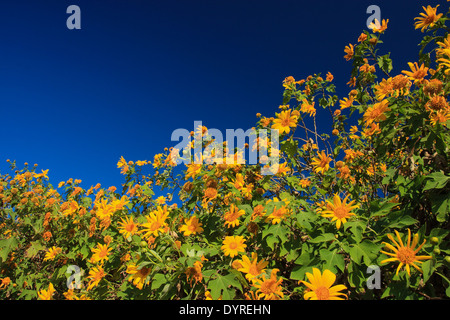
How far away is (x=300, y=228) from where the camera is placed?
73.6 inches

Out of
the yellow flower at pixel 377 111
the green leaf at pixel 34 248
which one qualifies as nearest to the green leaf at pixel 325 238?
the yellow flower at pixel 377 111

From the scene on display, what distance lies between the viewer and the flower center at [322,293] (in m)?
1.41

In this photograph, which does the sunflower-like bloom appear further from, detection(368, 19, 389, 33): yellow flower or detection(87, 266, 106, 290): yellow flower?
detection(87, 266, 106, 290): yellow flower

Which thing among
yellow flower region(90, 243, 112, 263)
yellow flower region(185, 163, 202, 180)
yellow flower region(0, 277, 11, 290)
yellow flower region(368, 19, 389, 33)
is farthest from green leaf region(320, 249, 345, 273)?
yellow flower region(0, 277, 11, 290)

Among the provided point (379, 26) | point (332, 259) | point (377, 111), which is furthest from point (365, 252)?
point (379, 26)

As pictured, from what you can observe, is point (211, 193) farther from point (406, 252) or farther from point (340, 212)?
point (406, 252)

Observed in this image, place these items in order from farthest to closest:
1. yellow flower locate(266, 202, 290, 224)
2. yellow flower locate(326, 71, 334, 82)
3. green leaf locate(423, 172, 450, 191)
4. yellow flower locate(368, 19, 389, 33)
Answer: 1. yellow flower locate(326, 71, 334, 82)
2. yellow flower locate(368, 19, 389, 33)
3. yellow flower locate(266, 202, 290, 224)
4. green leaf locate(423, 172, 450, 191)

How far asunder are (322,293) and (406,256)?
487 millimetres

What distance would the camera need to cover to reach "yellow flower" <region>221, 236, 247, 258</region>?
192cm

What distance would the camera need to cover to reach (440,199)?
1.55 meters

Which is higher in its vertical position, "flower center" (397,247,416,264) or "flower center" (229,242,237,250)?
"flower center" (397,247,416,264)

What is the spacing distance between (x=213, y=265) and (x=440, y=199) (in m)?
1.54

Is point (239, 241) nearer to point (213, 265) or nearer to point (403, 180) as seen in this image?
point (213, 265)

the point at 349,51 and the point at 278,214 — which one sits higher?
the point at 349,51
